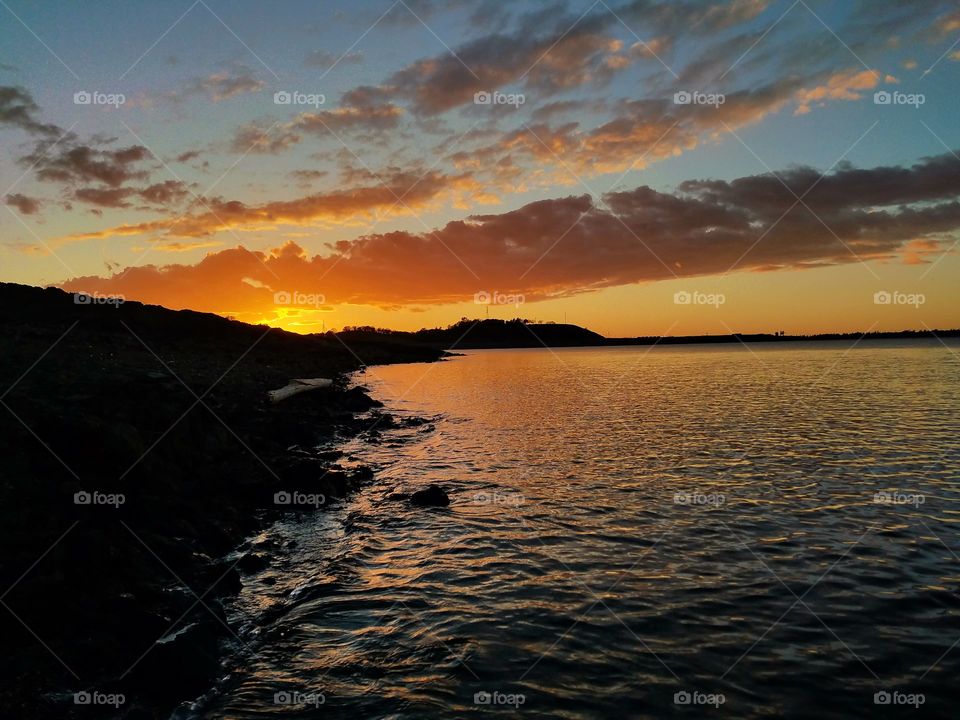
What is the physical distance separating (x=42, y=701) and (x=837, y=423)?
41.8 metres

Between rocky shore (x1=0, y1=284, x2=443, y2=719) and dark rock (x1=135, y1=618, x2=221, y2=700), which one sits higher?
rocky shore (x1=0, y1=284, x2=443, y2=719)

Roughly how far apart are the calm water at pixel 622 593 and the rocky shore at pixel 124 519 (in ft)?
3.61

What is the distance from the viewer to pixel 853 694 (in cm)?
840

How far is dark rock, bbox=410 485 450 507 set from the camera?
20067 mm

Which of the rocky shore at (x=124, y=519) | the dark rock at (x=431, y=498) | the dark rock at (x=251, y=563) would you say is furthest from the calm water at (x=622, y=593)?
the rocky shore at (x=124, y=519)

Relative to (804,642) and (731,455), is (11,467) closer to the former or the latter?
(804,642)

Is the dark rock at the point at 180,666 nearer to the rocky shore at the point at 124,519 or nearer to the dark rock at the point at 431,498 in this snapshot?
the rocky shore at the point at 124,519

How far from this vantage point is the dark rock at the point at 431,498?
20.1m

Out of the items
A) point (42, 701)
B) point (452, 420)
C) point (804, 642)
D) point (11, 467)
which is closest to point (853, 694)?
point (804, 642)

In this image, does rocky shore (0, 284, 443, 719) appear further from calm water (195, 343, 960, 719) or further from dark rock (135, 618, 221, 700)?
calm water (195, 343, 960, 719)

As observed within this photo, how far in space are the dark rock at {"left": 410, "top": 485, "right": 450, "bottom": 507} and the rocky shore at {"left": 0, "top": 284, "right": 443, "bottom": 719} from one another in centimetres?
305

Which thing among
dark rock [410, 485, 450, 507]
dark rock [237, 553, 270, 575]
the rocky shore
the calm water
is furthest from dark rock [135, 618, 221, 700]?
dark rock [410, 485, 450, 507]

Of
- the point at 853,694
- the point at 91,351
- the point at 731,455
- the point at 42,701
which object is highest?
the point at 91,351

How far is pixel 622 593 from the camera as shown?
39.9 feet
